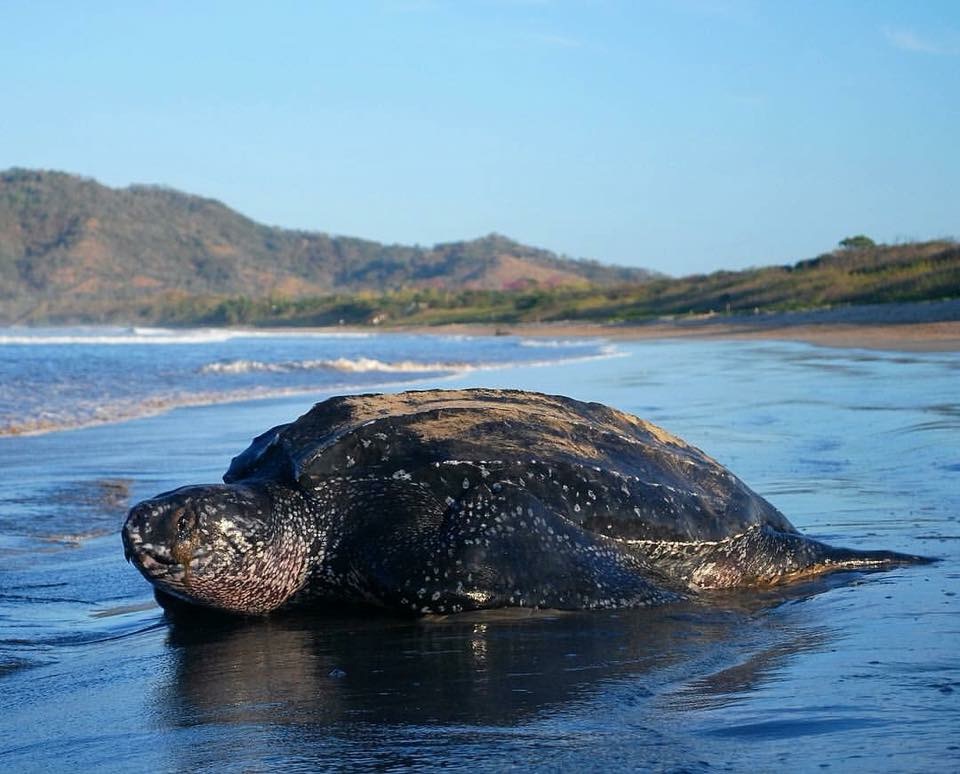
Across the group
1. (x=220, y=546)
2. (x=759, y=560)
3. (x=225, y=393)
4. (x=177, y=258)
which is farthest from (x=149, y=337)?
(x=177, y=258)

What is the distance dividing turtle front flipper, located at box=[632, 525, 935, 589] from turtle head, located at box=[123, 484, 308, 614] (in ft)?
4.56

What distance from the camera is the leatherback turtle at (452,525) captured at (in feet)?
13.3

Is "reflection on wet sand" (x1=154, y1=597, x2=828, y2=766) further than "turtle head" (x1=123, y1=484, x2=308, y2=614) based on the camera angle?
No

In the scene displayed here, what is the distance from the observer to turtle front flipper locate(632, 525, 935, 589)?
4598 mm

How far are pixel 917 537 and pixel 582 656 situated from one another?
221 cm

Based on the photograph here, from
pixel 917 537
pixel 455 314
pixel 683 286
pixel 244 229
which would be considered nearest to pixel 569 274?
pixel 244 229

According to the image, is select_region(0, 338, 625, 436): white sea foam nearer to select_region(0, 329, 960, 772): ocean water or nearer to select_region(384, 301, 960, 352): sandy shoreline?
select_region(0, 329, 960, 772): ocean water

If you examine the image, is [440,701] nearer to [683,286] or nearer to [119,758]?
[119,758]

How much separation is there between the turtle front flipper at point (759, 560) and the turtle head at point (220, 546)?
139 centimetres

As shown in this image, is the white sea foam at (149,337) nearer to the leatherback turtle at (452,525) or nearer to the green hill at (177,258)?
the leatherback turtle at (452,525)

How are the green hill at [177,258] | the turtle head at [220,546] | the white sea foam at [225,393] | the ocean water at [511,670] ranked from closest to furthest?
the ocean water at [511,670], the turtle head at [220,546], the white sea foam at [225,393], the green hill at [177,258]

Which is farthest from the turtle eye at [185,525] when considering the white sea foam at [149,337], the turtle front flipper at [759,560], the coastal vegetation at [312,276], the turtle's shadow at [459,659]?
the white sea foam at [149,337]

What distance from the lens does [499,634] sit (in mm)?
3855

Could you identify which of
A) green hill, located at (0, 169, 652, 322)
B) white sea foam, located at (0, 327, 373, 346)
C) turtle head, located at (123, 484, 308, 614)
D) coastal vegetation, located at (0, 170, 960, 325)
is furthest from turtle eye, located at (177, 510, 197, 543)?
green hill, located at (0, 169, 652, 322)
